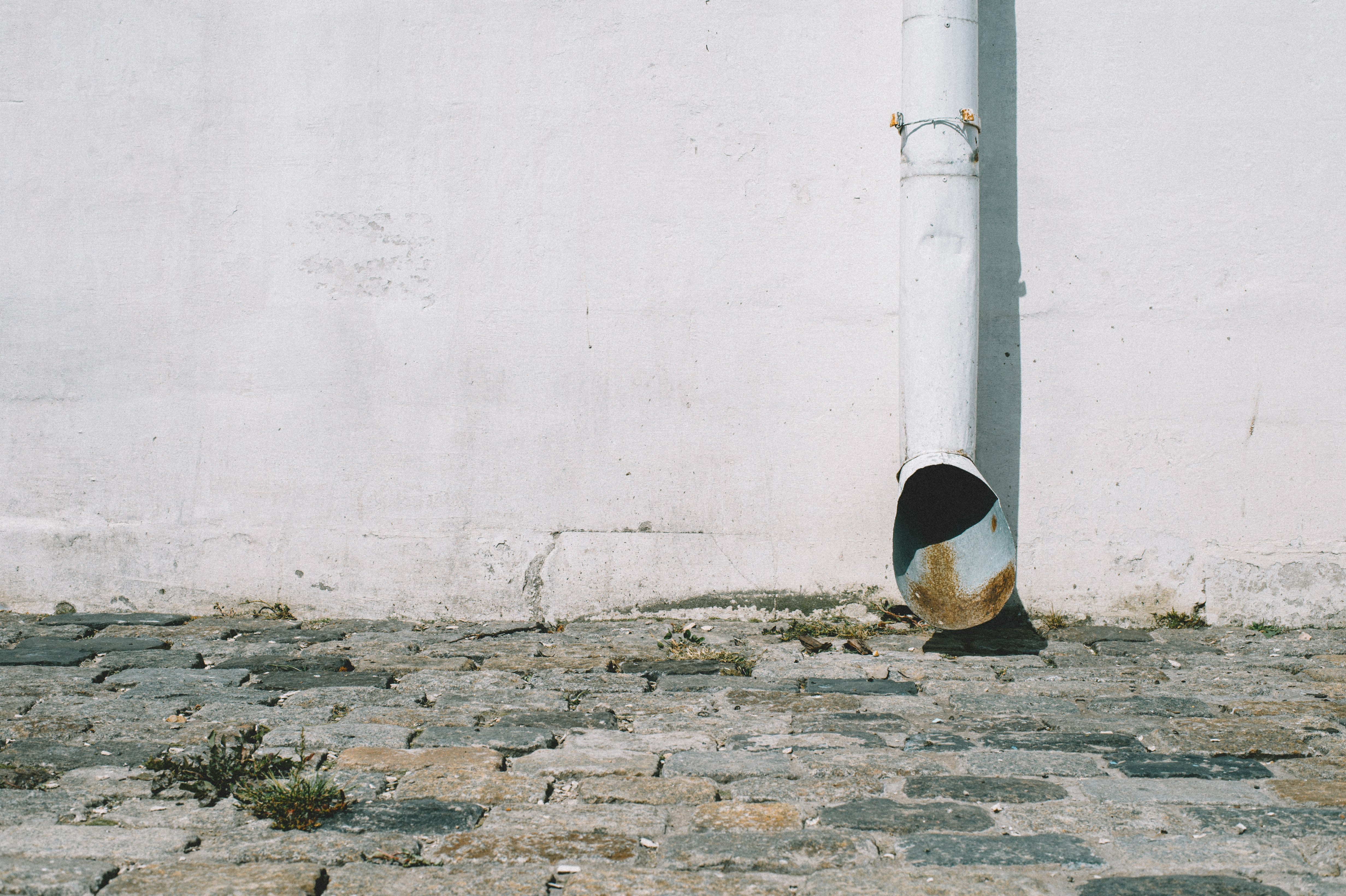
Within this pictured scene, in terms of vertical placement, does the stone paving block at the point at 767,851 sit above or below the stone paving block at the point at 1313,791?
above

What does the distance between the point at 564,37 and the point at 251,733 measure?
3.86m

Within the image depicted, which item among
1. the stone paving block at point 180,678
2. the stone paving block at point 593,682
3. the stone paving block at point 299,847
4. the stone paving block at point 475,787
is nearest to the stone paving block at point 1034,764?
the stone paving block at point 475,787

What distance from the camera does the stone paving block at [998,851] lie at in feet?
8.93

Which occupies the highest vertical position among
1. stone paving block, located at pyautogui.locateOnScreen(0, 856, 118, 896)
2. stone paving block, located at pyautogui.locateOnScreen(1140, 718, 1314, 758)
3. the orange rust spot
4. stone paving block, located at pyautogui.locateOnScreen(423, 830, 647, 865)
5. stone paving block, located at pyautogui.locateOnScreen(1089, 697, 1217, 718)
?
the orange rust spot

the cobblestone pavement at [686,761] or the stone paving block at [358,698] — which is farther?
the stone paving block at [358,698]

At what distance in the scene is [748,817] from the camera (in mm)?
3039

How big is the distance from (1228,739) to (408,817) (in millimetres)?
2761

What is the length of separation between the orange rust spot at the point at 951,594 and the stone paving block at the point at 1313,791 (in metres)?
1.80

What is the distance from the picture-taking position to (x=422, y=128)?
230 inches

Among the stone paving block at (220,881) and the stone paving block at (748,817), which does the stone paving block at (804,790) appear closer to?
the stone paving block at (748,817)

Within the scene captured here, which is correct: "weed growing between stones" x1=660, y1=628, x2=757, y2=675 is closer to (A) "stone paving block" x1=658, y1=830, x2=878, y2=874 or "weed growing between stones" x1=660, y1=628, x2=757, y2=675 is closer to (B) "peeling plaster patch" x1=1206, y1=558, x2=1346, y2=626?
(A) "stone paving block" x1=658, y1=830, x2=878, y2=874

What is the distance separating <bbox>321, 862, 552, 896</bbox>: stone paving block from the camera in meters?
2.55

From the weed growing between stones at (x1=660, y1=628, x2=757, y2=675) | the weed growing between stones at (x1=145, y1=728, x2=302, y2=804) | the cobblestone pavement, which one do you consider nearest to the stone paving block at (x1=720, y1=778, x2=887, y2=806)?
the cobblestone pavement

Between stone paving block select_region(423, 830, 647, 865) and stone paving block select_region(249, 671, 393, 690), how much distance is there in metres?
1.77
